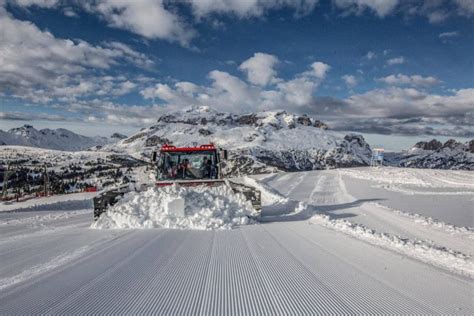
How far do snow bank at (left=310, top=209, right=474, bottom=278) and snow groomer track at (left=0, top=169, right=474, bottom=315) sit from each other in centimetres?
2

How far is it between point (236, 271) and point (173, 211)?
14.1 ft

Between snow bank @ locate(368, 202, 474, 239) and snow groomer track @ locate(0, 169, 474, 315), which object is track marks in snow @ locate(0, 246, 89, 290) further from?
snow bank @ locate(368, 202, 474, 239)

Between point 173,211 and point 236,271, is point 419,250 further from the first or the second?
point 173,211

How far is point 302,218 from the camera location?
11047mm

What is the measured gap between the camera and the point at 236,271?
16.5 ft

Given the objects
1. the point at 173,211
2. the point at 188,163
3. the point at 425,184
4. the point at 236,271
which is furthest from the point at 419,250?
the point at 425,184

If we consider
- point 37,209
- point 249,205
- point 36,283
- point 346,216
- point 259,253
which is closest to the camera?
point 36,283

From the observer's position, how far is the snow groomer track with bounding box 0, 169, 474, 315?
377 cm

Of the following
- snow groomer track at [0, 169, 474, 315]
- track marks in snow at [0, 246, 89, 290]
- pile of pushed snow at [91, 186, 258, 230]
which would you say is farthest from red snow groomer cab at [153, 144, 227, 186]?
track marks in snow at [0, 246, 89, 290]

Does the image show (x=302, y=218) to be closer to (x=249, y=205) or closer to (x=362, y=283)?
(x=249, y=205)

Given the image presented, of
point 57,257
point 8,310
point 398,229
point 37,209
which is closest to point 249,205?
point 398,229

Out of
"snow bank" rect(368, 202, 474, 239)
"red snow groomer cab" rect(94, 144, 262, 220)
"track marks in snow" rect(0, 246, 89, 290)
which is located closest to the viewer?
"track marks in snow" rect(0, 246, 89, 290)

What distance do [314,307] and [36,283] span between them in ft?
10.6

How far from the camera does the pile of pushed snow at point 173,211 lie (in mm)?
8766
